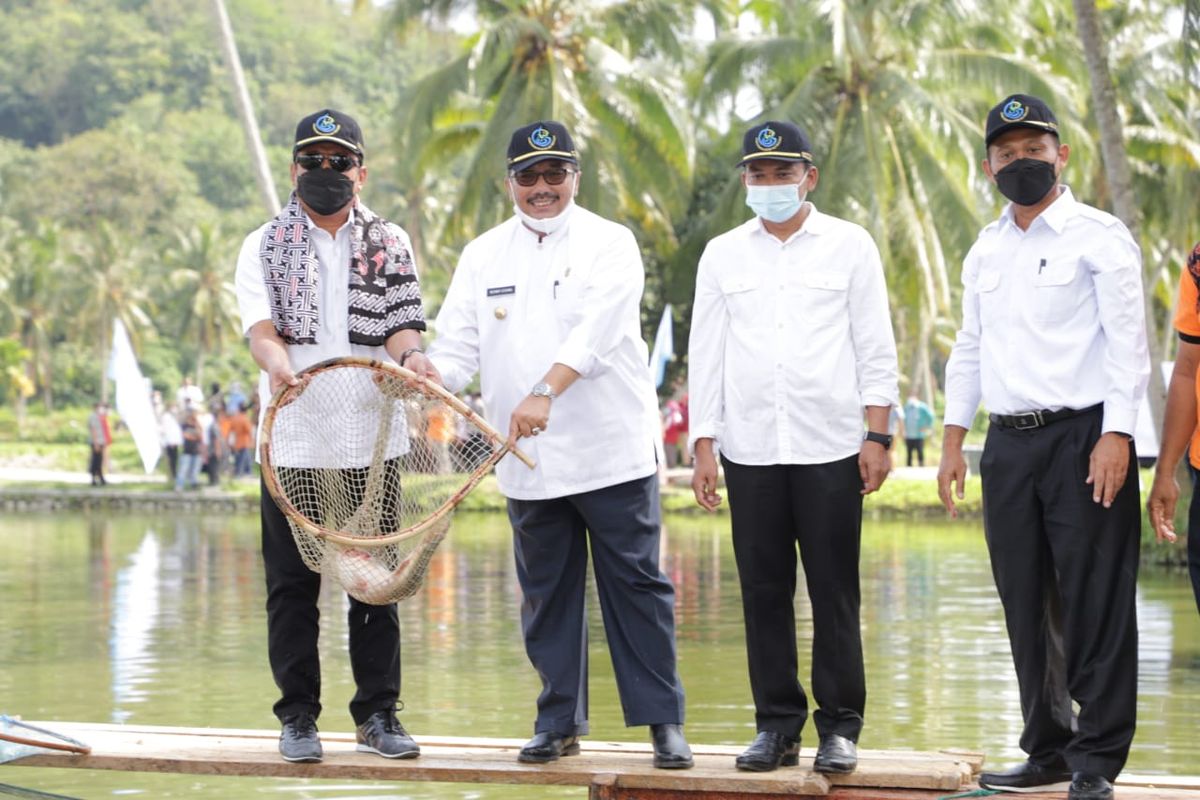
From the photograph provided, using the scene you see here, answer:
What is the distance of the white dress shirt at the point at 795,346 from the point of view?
5.59 meters

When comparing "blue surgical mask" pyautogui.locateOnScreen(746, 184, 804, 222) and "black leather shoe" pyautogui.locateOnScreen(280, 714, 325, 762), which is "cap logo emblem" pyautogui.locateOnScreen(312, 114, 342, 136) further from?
"black leather shoe" pyautogui.locateOnScreen(280, 714, 325, 762)

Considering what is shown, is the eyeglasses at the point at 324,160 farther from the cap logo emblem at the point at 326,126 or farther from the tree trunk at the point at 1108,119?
the tree trunk at the point at 1108,119

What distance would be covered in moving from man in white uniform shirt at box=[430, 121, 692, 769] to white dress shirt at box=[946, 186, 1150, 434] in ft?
3.69

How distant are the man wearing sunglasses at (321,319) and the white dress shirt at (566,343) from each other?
23 cm

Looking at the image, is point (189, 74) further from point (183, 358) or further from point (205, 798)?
point (205, 798)

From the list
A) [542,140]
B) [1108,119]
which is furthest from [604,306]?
[1108,119]

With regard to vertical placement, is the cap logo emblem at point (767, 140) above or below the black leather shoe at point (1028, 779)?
above

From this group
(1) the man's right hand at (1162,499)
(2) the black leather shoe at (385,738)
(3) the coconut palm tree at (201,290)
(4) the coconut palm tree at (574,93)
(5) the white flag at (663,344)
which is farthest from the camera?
(3) the coconut palm tree at (201,290)

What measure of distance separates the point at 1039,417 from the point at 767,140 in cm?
122

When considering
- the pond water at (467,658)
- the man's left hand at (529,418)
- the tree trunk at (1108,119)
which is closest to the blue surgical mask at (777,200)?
the man's left hand at (529,418)

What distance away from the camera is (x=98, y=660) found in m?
11.5

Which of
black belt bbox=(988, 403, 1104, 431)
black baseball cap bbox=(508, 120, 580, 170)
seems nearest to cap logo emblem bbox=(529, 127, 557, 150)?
black baseball cap bbox=(508, 120, 580, 170)

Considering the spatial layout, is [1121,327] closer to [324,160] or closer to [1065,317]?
[1065,317]

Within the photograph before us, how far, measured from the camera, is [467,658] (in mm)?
11430
